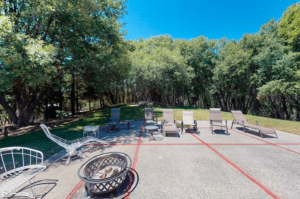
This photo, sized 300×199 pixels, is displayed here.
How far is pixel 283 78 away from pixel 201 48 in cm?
1317

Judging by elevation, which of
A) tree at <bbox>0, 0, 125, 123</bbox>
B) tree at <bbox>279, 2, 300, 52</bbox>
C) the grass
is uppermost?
tree at <bbox>279, 2, 300, 52</bbox>

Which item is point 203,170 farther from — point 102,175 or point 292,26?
point 292,26

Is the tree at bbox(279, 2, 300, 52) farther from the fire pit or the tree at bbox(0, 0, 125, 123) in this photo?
the fire pit

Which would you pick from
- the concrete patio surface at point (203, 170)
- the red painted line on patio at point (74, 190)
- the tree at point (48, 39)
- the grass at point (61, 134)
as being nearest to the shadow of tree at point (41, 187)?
the concrete patio surface at point (203, 170)

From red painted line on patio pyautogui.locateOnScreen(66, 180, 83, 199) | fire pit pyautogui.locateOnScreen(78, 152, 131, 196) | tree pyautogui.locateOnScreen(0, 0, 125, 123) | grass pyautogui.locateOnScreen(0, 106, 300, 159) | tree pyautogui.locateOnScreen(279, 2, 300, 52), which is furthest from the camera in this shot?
tree pyautogui.locateOnScreen(279, 2, 300, 52)

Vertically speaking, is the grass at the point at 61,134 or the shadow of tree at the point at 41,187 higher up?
the grass at the point at 61,134

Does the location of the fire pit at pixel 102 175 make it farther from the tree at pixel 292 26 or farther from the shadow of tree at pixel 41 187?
the tree at pixel 292 26

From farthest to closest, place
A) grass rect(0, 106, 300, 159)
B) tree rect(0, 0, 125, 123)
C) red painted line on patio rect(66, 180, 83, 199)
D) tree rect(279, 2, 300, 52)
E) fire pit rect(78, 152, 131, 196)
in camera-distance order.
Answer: tree rect(279, 2, 300, 52) < tree rect(0, 0, 125, 123) < grass rect(0, 106, 300, 159) < red painted line on patio rect(66, 180, 83, 199) < fire pit rect(78, 152, 131, 196)

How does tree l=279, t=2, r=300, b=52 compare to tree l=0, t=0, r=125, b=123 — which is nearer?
tree l=0, t=0, r=125, b=123

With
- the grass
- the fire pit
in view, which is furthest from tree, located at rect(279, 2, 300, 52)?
the fire pit

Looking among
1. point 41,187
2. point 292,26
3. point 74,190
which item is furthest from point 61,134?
point 292,26

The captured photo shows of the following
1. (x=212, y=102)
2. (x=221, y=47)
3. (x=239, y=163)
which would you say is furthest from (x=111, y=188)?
(x=212, y=102)

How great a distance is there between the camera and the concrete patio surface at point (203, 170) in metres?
2.60

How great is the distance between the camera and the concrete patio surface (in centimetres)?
260
